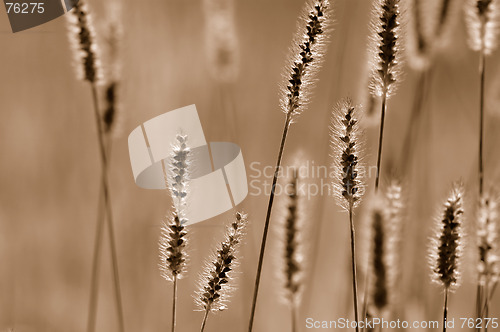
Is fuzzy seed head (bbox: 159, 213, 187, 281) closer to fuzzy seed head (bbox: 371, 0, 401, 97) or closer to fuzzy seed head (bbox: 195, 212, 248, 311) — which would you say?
fuzzy seed head (bbox: 195, 212, 248, 311)

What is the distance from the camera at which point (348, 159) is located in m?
1.01

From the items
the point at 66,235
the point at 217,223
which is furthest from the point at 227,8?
the point at 66,235

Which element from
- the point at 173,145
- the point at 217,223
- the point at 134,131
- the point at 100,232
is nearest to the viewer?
the point at 173,145

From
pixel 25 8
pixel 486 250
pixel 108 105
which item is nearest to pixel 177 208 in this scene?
pixel 108 105

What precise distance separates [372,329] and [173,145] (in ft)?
2.24

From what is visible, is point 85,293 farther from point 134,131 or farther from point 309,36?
point 309,36

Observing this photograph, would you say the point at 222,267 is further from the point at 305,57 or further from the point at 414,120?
the point at 414,120

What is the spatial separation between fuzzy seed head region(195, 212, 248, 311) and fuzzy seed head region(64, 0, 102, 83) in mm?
628

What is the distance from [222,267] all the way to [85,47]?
769 mm

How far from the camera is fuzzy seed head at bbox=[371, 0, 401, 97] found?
1075mm

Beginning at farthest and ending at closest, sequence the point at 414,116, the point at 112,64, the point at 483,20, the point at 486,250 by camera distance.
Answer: the point at 414,116
the point at 112,64
the point at 483,20
the point at 486,250

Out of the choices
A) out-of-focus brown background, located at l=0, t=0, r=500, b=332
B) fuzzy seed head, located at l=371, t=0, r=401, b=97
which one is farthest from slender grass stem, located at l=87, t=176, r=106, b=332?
fuzzy seed head, located at l=371, t=0, r=401, b=97

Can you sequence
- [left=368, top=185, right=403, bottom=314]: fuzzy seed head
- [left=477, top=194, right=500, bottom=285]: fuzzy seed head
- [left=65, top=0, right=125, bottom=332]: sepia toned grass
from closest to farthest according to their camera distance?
[left=368, top=185, right=403, bottom=314]: fuzzy seed head
[left=477, top=194, right=500, bottom=285]: fuzzy seed head
[left=65, top=0, right=125, bottom=332]: sepia toned grass

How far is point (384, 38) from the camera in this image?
1.08 meters
